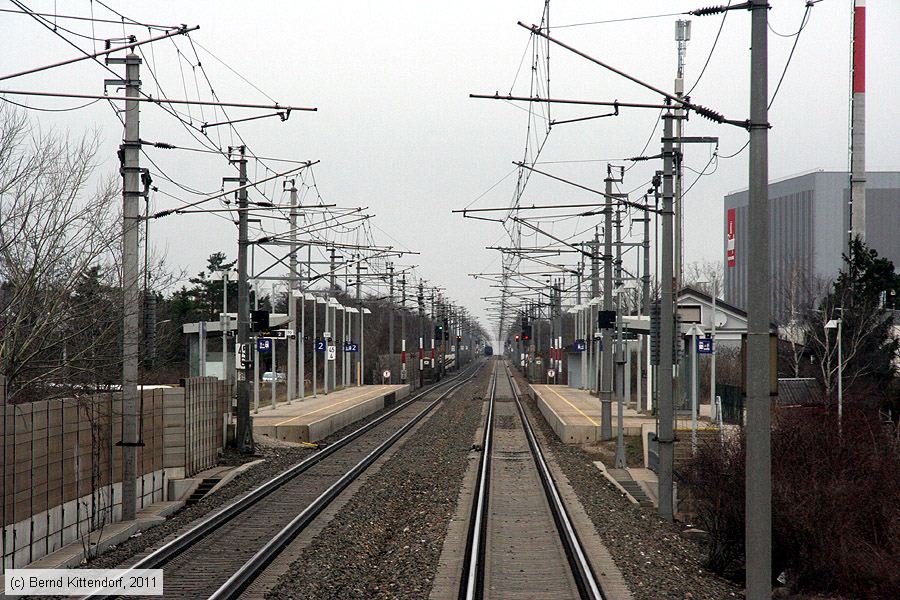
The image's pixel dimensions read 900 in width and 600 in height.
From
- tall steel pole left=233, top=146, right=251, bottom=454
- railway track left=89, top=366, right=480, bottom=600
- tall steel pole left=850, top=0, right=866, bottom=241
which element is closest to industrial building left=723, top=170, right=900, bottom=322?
tall steel pole left=850, top=0, right=866, bottom=241

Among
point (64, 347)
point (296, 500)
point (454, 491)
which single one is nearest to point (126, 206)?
point (64, 347)

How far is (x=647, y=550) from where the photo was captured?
50.0 ft

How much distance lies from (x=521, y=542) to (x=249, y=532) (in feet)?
14.3

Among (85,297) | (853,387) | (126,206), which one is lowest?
(853,387)

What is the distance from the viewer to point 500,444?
33344 mm

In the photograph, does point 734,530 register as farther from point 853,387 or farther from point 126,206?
point 853,387

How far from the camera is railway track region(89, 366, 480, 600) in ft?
42.1

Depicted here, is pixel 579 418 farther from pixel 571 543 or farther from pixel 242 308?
pixel 571 543

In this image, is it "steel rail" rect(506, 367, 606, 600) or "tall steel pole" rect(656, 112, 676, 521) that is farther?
"tall steel pole" rect(656, 112, 676, 521)

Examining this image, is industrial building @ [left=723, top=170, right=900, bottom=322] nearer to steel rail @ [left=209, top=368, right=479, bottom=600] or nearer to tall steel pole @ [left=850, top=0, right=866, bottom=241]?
tall steel pole @ [left=850, top=0, right=866, bottom=241]

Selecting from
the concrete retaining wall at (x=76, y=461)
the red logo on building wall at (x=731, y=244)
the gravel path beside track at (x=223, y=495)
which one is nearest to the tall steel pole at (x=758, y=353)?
the gravel path beside track at (x=223, y=495)

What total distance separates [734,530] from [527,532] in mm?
3539

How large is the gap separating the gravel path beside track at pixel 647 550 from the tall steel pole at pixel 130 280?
26.9ft

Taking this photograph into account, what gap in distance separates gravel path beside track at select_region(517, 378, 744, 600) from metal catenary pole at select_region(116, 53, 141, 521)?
26.8ft
